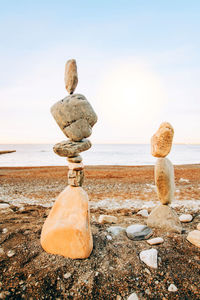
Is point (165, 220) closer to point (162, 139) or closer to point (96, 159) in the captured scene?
point (162, 139)

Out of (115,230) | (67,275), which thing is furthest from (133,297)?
(115,230)

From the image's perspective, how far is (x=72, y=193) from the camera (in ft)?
11.5

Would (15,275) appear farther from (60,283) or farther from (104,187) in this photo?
(104,187)

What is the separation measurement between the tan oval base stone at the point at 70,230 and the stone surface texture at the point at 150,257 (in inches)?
36.3

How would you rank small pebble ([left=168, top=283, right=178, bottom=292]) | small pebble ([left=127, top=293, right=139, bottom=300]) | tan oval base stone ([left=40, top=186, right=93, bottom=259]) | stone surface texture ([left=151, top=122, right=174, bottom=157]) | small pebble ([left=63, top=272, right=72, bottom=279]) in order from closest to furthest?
small pebble ([left=127, top=293, right=139, bottom=300]) → small pebble ([left=168, top=283, right=178, bottom=292]) → small pebble ([left=63, top=272, right=72, bottom=279]) → tan oval base stone ([left=40, top=186, right=93, bottom=259]) → stone surface texture ([left=151, top=122, right=174, bottom=157])

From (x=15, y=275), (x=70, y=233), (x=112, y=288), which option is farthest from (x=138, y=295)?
(x=15, y=275)

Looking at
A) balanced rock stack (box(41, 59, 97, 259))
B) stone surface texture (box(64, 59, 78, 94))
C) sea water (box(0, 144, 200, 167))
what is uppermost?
stone surface texture (box(64, 59, 78, 94))

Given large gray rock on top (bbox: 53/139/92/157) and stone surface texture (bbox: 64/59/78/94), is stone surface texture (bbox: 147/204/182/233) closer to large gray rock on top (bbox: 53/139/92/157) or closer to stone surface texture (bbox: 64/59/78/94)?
large gray rock on top (bbox: 53/139/92/157)

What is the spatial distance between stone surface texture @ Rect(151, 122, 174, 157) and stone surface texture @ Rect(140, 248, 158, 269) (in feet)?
6.54

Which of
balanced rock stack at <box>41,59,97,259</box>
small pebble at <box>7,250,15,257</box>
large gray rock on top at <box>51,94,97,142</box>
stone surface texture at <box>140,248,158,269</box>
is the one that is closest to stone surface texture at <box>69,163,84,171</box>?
balanced rock stack at <box>41,59,97,259</box>

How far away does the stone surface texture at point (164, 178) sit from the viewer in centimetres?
409

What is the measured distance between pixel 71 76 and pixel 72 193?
2274 millimetres

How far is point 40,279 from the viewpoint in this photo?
8.49 feet

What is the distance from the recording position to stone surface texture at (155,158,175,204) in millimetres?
4094
